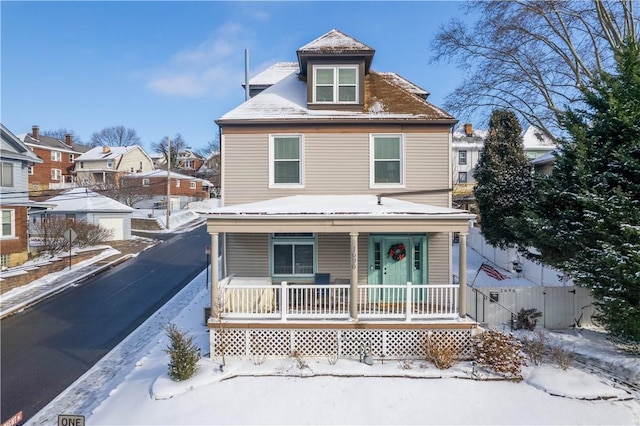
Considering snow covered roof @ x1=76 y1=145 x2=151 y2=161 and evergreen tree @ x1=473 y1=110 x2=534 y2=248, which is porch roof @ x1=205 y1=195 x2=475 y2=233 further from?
snow covered roof @ x1=76 y1=145 x2=151 y2=161

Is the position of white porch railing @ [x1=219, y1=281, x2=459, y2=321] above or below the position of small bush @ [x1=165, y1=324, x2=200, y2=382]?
above

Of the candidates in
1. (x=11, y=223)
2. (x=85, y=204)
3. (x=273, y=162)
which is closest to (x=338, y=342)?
(x=273, y=162)

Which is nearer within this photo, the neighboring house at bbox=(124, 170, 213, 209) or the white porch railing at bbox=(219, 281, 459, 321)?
the white porch railing at bbox=(219, 281, 459, 321)

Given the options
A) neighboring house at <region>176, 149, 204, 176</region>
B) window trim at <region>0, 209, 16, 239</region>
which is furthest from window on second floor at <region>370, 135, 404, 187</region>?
neighboring house at <region>176, 149, 204, 176</region>

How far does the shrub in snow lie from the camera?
7.44 m

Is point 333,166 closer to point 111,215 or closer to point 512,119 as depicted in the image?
point 512,119

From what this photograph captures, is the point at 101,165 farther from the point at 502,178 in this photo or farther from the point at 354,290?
the point at 354,290

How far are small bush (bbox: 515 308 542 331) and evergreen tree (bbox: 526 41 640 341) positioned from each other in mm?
1643

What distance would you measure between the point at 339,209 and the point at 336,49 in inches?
214

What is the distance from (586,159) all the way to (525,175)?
6631mm

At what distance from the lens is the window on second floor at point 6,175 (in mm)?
19234

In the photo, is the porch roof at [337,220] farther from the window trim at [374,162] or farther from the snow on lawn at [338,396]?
the snow on lawn at [338,396]

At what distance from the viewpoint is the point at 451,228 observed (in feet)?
28.3

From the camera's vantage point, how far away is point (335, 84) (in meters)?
11.3
